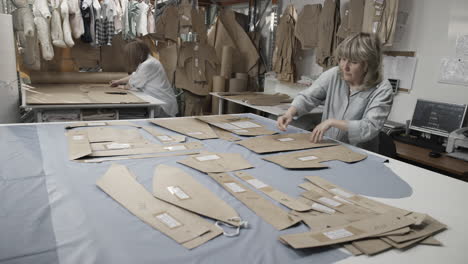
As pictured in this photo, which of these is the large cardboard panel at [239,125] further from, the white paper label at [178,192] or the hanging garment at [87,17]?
the hanging garment at [87,17]

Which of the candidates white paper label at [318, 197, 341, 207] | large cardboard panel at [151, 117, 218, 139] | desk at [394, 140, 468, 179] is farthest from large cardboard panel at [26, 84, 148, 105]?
white paper label at [318, 197, 341, 207]

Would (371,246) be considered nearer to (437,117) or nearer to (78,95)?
(437,117)

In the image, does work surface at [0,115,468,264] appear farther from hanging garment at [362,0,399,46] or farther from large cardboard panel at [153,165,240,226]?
hanging garment at [362,0,399,46]

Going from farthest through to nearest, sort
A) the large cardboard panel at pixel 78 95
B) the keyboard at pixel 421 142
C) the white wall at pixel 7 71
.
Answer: the large cardboard panel at pixel 78 95 → the keyboard at pixel 421 142 → the white wall at pixel 7 71

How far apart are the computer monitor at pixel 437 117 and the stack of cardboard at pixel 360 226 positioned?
2.42 m

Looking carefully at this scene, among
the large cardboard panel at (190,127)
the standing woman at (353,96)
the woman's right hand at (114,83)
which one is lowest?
the large cardboard panel at (190,127)

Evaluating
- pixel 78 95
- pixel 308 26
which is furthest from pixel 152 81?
pixel 308 26

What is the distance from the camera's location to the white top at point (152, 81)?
12.9 feet

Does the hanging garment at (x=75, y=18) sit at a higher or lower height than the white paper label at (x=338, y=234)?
higher

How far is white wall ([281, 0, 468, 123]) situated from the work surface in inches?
84.0

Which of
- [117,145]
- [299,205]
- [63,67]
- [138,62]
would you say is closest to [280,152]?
[299,205]

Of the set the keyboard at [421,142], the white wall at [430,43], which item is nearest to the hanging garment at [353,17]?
the white wall at [430,43]

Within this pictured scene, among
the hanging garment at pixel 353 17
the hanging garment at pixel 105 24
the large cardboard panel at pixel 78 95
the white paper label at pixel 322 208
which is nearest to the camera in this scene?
the white paper label at pixel 322 208

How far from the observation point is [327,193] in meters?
1.22
